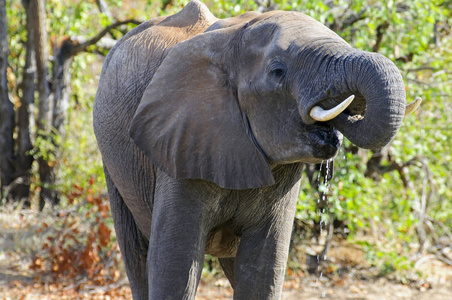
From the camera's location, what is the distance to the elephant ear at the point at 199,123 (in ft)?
8.73

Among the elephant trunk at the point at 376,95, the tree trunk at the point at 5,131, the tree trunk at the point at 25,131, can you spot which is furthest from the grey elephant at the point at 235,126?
the tree trunk at the point at 5,131

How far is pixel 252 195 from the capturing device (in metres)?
2.89

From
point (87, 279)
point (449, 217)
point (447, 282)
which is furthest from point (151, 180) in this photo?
point (449, 217)

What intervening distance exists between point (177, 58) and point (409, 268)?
3.71m

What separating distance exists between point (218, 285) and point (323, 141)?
376cm

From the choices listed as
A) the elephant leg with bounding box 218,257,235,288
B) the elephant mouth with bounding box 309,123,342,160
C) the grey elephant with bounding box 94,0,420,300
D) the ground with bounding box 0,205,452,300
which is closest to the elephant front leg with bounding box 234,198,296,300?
the grey elephant with bounding box 94,0,420,300

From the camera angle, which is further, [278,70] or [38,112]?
[38,112]

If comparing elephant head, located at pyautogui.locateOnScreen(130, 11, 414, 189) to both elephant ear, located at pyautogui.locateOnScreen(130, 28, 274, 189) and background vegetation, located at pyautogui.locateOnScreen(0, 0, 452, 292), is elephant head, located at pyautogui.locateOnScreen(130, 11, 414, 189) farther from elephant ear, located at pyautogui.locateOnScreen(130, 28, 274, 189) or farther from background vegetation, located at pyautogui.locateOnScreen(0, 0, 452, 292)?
background vegetation, located at pyautogui.locateOnScreen(0, 0, 452, 292)

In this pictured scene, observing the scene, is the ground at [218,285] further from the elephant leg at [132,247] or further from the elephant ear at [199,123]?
the elephant ear at [199,123]

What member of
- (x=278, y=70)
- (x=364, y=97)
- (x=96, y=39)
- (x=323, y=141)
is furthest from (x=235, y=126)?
(x=96, y=39)

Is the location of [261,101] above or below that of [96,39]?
above

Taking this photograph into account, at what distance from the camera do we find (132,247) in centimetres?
370

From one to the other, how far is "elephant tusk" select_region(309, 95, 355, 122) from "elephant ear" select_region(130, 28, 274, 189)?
15.9 inches

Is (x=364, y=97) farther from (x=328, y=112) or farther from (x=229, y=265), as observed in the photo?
(x=229, y=265)
